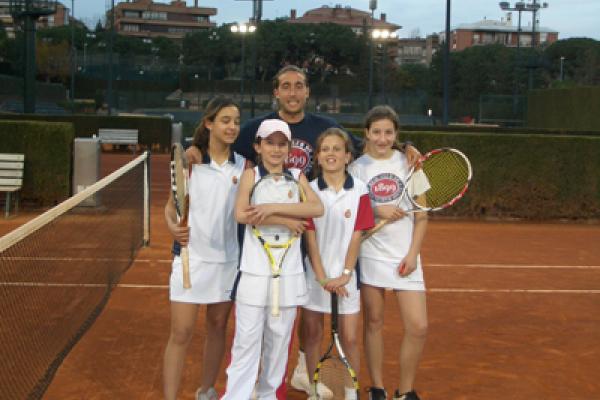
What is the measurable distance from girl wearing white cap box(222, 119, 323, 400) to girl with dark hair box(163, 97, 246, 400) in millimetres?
149

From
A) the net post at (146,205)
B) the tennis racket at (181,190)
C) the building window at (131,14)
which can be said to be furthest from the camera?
the building window at (131,14)

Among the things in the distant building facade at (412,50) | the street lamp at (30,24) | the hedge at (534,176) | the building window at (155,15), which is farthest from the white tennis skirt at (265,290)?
the distant building facade at (412,50)

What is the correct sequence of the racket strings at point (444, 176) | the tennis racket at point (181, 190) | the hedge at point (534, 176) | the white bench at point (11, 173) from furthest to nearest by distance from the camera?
the hedge at point (534, 176) < the white bench at point (11, 173) < the racket strings at point (444, 176) < the tennis racket at point (181, 190)

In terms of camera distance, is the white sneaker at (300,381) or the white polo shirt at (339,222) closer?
the white polo shirt at (339,222)

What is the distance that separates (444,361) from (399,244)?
5.52 feet

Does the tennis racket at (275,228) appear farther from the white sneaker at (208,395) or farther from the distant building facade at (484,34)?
the distant building facade at (484,34)

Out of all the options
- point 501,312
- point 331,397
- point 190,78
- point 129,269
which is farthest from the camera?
point 190,78

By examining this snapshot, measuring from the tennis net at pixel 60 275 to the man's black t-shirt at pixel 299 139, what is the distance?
1.29 meters

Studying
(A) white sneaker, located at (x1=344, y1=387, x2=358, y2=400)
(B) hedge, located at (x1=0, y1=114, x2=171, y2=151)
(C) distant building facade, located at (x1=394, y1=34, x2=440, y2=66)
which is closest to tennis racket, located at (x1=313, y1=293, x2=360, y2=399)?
(A) white sneaker, located at (x1=344, y1=387, x2=358, y2=400)

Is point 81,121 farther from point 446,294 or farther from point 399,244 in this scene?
point 399,244

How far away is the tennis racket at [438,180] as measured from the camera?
4.80 metres

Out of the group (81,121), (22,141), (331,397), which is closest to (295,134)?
(331,397)

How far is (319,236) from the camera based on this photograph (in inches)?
181

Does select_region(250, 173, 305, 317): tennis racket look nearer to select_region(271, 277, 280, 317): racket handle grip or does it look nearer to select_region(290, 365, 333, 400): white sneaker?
select_region(271, 277, 280, 317): racket handle grip
